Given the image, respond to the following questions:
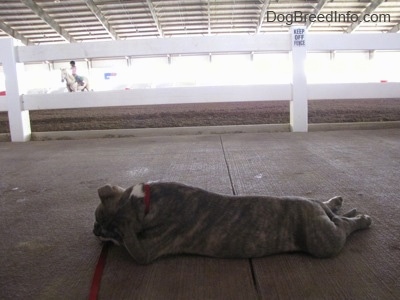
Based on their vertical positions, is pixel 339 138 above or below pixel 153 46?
below

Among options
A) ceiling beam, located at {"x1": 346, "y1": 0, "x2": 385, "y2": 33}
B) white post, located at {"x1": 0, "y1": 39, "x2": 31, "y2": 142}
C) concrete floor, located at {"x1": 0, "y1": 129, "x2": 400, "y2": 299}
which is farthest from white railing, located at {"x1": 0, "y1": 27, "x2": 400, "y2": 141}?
ceiling beam, located at {"x1": 346, "y1": 0, "x2": 385, "y2": 33}

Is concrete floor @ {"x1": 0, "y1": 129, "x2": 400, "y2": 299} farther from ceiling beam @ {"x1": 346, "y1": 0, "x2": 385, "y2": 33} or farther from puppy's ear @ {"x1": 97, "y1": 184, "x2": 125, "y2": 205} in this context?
ceiling beam @ {"x1": 346, "y1": 0, "x2": 385, "y2": 33}

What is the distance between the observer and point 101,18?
16047 mm

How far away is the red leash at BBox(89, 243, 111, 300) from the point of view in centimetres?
128

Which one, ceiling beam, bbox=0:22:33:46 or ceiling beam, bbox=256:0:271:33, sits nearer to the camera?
ceiling beam, bbox=256:0:271:33

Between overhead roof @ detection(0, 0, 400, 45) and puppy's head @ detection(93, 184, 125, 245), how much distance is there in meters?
14.2

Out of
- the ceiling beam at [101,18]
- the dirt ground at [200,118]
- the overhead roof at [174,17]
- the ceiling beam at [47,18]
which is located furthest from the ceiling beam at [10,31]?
the dirt ground at [200,118]

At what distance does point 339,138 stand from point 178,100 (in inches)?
80.3

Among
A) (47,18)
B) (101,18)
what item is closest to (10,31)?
(47,18)

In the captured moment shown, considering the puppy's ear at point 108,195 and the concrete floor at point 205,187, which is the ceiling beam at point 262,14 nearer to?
the concrete floor at point 205,187

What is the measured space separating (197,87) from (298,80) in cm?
130

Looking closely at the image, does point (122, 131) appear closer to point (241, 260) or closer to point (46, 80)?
point (241, 260)

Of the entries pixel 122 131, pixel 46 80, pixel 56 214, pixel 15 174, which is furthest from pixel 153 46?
pixel 46 80

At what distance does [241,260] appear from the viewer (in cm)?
149
